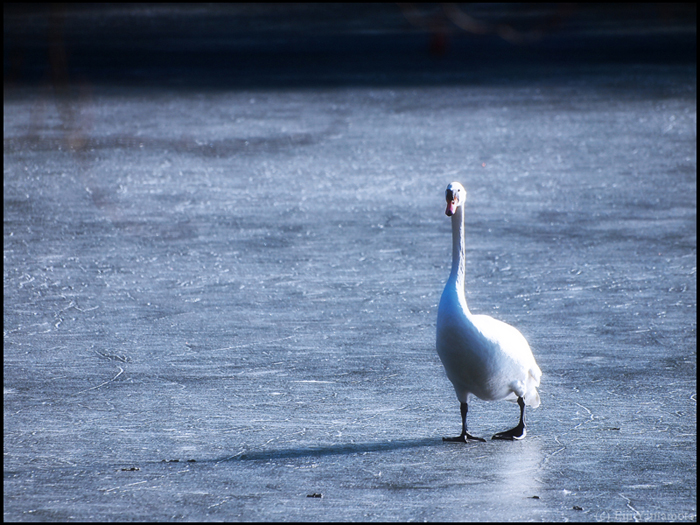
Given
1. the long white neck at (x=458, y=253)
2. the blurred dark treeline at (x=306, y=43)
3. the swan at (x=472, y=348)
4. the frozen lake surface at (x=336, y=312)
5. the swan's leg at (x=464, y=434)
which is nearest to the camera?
the frozen lake surface at (x=336, y=312)

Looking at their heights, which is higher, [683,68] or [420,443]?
[683,68]

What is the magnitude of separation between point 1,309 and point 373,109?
9.80 meters

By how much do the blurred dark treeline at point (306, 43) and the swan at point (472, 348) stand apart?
41.4 ft

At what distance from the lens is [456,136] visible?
14445 millimetres

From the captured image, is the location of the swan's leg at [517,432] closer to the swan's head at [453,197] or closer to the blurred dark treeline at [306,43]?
the swan's head at [453,197]

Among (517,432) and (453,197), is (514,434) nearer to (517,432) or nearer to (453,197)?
(517,432)

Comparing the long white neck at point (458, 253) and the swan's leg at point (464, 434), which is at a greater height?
the long white neck at point (458, 253)

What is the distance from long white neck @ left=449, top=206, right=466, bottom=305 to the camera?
4836 millimetres

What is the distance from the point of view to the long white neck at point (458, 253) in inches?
190

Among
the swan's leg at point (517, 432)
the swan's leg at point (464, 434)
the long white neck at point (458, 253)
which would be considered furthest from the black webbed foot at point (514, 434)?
the long white neck at point (458, 253)

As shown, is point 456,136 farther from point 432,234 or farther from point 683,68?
point 683,68

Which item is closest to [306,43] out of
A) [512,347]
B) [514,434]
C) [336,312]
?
[336,312]

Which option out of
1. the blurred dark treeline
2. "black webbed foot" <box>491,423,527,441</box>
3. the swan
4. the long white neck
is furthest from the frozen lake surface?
the blurred dark treeline

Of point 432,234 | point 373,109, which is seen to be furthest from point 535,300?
point 373,109
